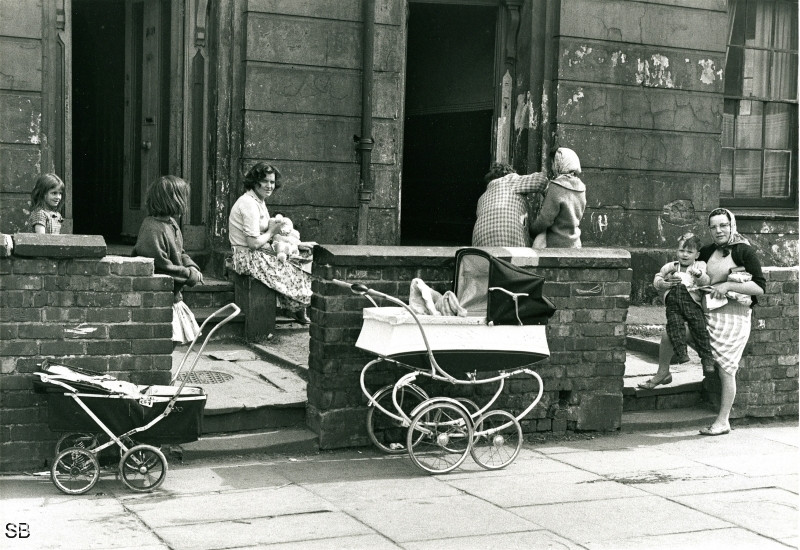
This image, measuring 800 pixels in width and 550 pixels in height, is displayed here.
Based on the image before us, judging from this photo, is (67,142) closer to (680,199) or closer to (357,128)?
(357,128)

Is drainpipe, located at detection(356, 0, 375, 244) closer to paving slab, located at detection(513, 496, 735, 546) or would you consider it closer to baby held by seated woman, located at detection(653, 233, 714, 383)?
baby held by seated woman, located at detection(653, 233, 714, 383)

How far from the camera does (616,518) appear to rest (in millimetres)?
5973

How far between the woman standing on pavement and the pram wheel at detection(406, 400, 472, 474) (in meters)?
2.25

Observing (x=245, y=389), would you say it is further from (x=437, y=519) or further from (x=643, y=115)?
(x=643, y=115)

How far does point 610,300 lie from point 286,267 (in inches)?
115

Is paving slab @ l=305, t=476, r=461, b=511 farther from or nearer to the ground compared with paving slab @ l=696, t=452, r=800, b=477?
nearer to the ground

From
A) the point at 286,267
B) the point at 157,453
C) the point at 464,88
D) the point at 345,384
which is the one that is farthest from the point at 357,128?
the point at 157,453

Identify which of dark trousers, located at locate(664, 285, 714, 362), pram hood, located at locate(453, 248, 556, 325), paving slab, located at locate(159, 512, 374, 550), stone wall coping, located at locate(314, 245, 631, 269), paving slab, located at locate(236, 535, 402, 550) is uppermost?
stone wall coping, located at locate(314, 245, 631, 269)

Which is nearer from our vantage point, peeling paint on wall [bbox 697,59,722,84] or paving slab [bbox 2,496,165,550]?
paving slab [bbox 2,496,165,550]

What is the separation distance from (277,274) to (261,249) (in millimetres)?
276

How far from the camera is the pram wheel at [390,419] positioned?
23.8ft

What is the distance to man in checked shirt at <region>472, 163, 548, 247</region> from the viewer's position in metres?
8.95

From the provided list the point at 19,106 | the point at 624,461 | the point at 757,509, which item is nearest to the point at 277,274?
the point at 19,106

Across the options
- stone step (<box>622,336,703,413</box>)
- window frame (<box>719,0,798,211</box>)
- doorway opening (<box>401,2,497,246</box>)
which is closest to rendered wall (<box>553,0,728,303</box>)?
window frame (<box>719,0,798,211</box>)
